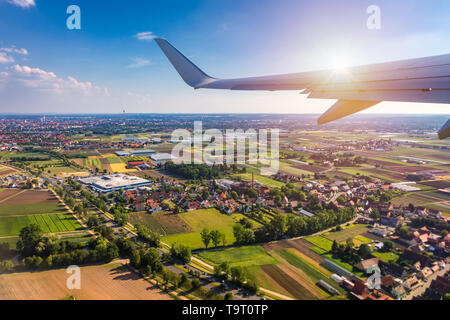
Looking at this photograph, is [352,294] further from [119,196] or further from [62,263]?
[119,196]

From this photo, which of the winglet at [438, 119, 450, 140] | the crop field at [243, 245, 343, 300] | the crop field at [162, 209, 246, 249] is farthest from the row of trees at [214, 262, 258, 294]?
the winglet at [438, 119, 450, 140]

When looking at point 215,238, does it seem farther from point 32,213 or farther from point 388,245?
point 32,213

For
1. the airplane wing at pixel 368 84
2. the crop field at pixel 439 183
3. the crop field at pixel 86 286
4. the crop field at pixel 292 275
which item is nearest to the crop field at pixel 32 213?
the crop field at pixel 86 286

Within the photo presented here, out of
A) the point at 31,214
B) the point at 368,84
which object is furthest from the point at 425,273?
the point at 31,214

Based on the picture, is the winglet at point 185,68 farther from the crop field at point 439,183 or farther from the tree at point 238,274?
the crop field at point 439,183

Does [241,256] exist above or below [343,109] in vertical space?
below

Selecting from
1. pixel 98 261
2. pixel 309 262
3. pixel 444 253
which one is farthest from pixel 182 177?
pixel 444 253
